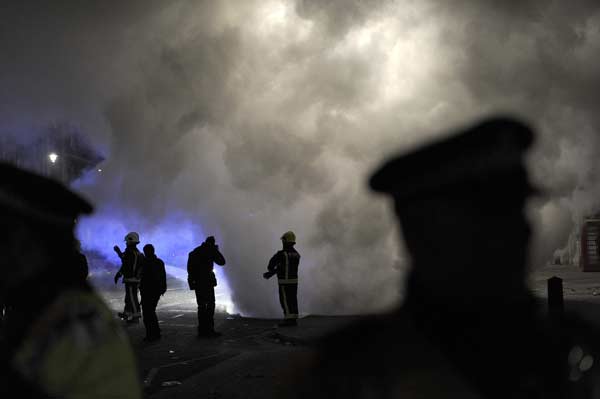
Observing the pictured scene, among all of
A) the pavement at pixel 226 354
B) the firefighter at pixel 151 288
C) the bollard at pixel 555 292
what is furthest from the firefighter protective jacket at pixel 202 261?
the bollard at pixel 555 292

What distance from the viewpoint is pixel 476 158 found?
1.30m

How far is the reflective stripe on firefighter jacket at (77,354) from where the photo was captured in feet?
4.05

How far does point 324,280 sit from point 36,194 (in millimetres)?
9606

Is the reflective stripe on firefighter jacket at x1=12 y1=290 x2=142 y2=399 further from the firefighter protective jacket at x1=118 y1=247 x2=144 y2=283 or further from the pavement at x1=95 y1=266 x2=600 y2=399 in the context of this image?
the firefighter protective jacket at x1=118 y1=247 x2=144 y2=283

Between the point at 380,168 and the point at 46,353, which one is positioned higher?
the point at 380,168

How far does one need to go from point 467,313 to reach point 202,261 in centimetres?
809

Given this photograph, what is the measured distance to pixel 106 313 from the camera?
141 centimetres

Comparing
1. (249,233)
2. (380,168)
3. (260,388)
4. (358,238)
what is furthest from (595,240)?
(380,168)

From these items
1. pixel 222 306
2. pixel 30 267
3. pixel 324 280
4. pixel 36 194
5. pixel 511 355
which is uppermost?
pixel 36 194

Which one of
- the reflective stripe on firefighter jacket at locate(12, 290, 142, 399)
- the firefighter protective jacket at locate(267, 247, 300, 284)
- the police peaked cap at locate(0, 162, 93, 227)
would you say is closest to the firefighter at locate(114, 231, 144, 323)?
the firefighter protective jacket at locate(267, 247, 300, 284)

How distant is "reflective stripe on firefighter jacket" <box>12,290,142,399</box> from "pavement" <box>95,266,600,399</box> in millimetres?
1596

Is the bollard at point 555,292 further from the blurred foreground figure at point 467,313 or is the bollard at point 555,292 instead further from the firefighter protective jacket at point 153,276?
Answer: the firefighter protective jacket at point 153,276

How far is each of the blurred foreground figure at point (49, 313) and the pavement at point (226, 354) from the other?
5.34ft

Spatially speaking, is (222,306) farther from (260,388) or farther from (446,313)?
(446,313)
